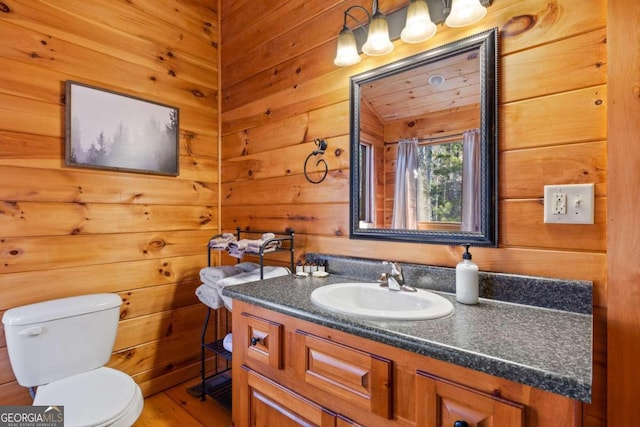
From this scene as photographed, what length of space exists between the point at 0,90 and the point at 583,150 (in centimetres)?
234

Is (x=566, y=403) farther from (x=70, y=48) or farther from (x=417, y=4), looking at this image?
(x=70, y=48)

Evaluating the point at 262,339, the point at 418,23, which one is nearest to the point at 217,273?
the point at 262,339

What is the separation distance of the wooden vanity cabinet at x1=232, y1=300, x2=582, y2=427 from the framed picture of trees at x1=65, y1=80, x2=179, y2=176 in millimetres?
1187

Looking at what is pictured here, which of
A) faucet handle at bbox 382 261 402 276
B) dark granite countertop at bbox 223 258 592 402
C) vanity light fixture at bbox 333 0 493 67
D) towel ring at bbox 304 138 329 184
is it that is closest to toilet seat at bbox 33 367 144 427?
dark granite countertop at bbox 223 258 592 402

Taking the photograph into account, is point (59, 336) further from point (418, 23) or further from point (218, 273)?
point (418, 23)

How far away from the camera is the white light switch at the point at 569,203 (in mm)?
940

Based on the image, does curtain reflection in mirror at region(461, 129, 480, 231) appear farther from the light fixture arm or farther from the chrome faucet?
the light fixture arm

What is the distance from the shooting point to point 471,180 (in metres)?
1.17

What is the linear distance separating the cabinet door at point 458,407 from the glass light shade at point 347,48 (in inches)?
50.9

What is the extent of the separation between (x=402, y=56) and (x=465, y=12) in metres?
0.30

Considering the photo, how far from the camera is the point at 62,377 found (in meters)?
1.41

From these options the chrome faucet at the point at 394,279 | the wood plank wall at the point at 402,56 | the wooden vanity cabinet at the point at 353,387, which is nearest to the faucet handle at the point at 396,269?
the chrome faucet at the point at 394,279

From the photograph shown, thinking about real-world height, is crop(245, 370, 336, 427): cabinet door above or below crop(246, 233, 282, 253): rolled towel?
below

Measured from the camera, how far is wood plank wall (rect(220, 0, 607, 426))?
0.95 metres
